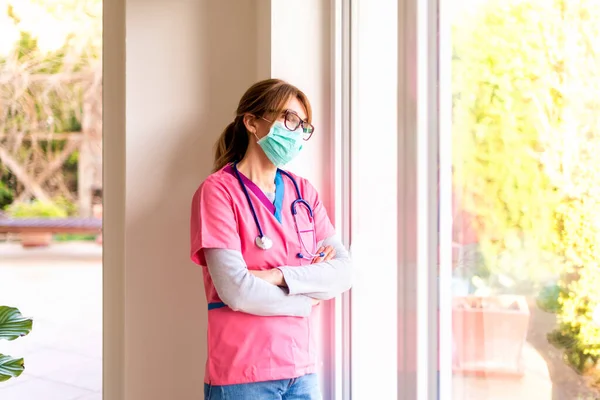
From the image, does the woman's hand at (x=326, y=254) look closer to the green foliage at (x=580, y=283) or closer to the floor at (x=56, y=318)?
the green foliage at (x=580, y=283)

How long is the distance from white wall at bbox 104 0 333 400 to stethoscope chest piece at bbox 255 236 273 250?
62 cm

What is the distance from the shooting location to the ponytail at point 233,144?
1.67 m

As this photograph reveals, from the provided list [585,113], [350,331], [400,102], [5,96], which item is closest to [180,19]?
[5,96]

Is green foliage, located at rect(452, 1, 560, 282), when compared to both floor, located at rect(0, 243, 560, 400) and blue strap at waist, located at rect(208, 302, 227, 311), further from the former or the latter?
floor, located at rect(0, 243, 560, 400)

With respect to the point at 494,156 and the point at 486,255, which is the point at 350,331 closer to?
the point at 486,255

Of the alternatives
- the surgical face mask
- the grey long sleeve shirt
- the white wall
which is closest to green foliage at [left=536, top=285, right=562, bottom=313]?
the grey long sleeve shirt

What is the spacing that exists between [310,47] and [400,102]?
0.69m

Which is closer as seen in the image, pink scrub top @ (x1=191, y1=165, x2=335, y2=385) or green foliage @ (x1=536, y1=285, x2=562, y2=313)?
green foliage @ (x1=536, y1=285, x2=562, y2=313)

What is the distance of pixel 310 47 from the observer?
6.10 feet

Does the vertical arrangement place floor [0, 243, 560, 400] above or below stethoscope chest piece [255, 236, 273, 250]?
below

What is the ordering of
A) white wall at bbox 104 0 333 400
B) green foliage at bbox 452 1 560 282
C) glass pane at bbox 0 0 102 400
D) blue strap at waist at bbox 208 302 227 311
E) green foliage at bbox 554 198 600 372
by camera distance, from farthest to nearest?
1. glass pane at bbox 0 0 102 400
2. white wall at bbox 104 0 333 400
3. blue strap at waist at bbox 208 302 227 311
4. green foliage at bbox 452 1 560 282
5. green foliage at bbox 554 198 600 372

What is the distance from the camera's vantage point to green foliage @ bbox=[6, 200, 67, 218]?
7.48 ft

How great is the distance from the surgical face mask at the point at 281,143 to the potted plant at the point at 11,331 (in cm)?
96

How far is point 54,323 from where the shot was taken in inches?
91.2
